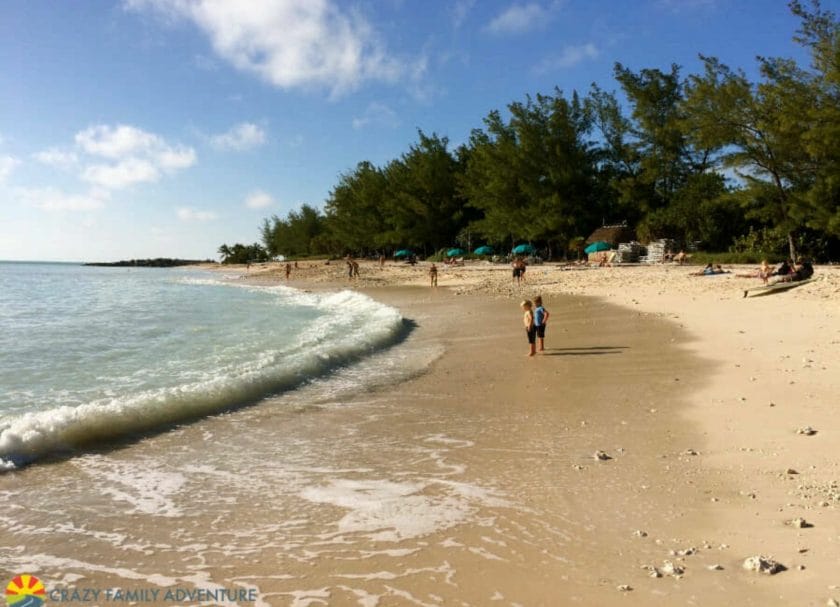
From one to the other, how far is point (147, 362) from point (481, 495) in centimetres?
1081

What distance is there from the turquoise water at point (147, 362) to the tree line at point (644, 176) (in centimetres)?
2702

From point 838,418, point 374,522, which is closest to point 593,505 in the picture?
point 374,522

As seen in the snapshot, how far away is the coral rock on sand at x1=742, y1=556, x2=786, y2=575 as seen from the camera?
3746 mm

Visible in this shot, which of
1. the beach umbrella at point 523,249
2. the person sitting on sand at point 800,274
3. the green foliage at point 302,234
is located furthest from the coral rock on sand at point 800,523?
the green foliage at point 302,234

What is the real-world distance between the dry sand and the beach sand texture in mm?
25

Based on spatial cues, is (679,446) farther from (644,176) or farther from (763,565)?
(644,176)

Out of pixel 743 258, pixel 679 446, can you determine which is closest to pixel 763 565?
pixel 679 446

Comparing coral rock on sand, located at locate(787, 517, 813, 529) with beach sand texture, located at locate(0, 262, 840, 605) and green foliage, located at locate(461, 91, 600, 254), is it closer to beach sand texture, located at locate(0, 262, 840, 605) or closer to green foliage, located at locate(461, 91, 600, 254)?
beach sand texture, located at locate(0, 262, 840, 605)

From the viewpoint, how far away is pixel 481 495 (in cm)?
538

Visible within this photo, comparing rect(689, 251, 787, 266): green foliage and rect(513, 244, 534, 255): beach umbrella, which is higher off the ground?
rect(513, 244, 534, 255): beach umbrella

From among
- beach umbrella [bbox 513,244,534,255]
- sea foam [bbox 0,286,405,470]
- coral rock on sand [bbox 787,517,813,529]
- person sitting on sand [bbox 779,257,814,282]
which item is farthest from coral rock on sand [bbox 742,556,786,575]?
beach umbrella [bbox 513,244,534,255]

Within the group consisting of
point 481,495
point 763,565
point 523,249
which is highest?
point 523,249

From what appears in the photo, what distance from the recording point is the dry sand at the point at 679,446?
3.81 meters

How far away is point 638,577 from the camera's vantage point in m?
3.82
